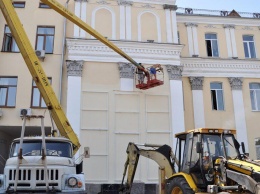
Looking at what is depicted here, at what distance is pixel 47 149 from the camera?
30.6 ft

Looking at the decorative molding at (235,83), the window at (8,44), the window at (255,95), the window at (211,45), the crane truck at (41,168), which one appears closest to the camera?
the crane truck at (41,168)

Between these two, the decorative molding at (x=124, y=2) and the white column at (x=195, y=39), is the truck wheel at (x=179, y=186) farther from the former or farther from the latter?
the white column at (x=195, y=39)

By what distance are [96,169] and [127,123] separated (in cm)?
312

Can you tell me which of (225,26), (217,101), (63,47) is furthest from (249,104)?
(63,47)

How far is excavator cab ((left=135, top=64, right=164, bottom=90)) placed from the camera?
17594mm

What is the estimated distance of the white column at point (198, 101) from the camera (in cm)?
2044

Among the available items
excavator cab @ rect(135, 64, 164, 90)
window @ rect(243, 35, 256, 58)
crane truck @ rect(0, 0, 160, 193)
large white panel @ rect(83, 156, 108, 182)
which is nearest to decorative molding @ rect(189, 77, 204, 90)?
excavator cab @ rect(135, 64, 164, 90)

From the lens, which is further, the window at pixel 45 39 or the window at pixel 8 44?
the window at pixel 45 39

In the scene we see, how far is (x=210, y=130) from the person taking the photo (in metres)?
9.05

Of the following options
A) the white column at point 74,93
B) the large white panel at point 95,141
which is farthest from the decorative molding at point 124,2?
the large white panel at point 95,141

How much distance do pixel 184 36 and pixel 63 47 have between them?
878 centimetres

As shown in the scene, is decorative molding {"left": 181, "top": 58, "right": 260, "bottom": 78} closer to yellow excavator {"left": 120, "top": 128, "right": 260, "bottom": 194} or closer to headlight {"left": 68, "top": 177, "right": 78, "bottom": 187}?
yellow excavator {"left": 120, "top": 128, "right": 260, "bottom": 194}

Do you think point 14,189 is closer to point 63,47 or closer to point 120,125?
point 120,125

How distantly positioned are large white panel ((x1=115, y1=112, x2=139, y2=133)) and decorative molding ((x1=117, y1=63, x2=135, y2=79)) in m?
2.34
